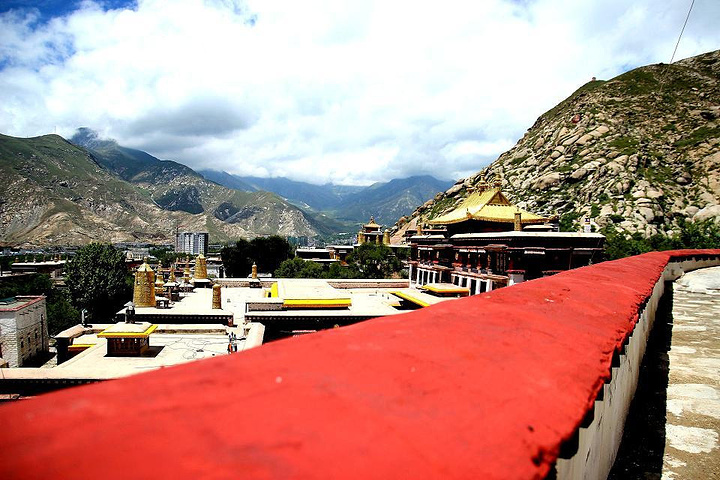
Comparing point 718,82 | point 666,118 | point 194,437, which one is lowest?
point 194,437

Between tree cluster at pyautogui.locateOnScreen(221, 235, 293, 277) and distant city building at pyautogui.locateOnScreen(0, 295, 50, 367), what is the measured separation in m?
27.7

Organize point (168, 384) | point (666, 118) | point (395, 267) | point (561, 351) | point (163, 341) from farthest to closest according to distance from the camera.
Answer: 1. point (666, 118)
2. point (395, 267)
3. point (163, 341)
4. point (561, 351)
5. point (168, 384)

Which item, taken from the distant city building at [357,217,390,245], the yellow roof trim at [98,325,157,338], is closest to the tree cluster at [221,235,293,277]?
the distant city building at [357,217,390,245]

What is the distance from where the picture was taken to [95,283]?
32625 mm

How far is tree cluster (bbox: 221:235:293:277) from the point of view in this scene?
52719 millimetres

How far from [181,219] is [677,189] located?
176 meters

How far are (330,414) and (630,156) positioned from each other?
6428 centimetres

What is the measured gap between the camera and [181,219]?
605 ft

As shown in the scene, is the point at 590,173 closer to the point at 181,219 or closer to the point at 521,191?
the point at 521,191

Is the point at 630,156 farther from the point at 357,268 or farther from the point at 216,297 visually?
the point at 216,297

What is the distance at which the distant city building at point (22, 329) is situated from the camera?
2167cm

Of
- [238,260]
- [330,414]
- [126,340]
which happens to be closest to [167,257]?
[238,260]

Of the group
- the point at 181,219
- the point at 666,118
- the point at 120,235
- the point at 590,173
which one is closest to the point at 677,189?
the point at 590,173

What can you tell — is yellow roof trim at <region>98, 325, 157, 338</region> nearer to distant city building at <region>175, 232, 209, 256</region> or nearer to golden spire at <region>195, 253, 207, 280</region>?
golden spire at <region>195, 253, 207, 280</region>
